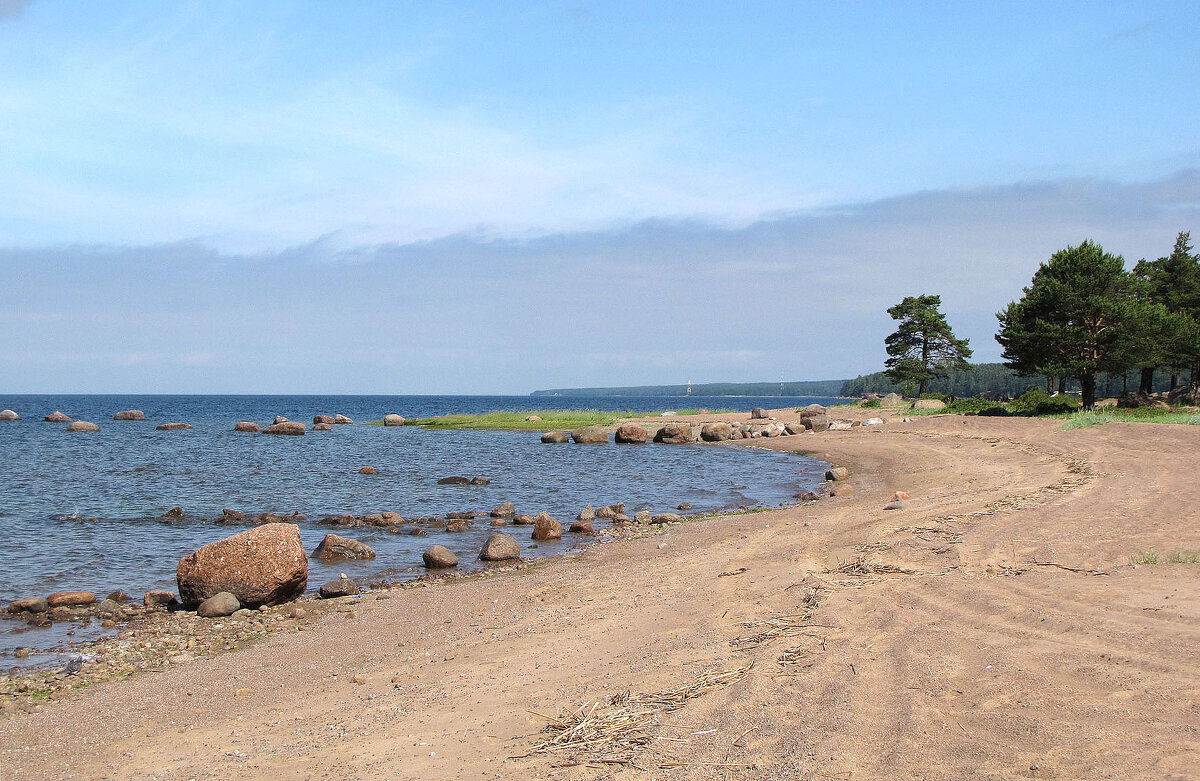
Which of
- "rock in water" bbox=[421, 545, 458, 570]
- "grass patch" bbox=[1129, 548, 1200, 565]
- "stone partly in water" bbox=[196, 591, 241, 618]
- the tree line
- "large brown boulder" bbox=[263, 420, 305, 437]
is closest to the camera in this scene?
"grass patch" bbox=[1129, 548, 1200, 565]

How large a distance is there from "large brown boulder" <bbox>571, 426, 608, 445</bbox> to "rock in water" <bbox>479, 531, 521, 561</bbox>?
3316 cm

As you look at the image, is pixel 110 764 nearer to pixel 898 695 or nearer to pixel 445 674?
pixel 445 674

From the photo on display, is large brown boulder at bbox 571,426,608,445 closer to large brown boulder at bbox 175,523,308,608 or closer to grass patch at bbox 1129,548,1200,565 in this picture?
large brown boulder at bbox 175,523,308,608

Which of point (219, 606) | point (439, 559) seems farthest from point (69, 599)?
point (439, 559)

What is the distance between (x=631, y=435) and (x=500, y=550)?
1292 inches

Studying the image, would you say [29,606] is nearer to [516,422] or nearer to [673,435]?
[673,435]

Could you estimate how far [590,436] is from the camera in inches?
1966

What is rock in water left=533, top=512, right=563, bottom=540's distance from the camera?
1800cm

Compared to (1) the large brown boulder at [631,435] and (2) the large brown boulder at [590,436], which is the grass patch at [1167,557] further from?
(2) the large brown boulder at [590,436]

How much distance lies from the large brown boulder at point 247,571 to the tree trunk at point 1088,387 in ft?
131

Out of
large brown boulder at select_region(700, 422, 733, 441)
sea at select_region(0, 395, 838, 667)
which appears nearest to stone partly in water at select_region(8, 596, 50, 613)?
sea at select_region(0, 395, 838, 667)

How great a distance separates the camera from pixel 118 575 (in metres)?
14.5

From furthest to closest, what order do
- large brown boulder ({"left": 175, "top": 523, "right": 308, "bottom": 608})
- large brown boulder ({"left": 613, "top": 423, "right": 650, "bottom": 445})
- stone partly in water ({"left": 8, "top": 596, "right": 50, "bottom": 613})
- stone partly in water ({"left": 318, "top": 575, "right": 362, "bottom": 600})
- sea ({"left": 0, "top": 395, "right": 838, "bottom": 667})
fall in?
large brown boulder ({"left": 613, "top": 423, "right": 650, "bottom": 445}), sea ({"left": 0, "top": 395, "right": 838, "bottom": 667}), stone partly in water ({"left": 318, "top": 575, "right": 362, "bottom": 600}), large brown boulder ({"left": 175, "top": 523, "right": 308, "bottom": 608}), stone partly in water ({"left": 8, "top": 596, "right": 50, "bottom": 613})

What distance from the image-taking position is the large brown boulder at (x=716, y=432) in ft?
157
